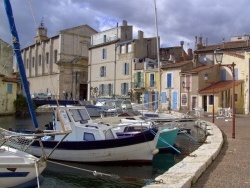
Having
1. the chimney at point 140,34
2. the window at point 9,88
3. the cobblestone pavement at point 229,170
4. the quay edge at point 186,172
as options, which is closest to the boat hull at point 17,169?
the quay edge at point 186,172

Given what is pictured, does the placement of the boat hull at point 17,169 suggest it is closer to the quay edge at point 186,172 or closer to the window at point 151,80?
the quay edge at point 186,172

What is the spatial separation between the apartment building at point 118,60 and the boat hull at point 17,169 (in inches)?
1569

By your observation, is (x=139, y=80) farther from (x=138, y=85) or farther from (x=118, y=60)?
(x=118, y=60)

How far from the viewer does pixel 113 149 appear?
46.7 feet

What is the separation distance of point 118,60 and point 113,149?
39935 mm

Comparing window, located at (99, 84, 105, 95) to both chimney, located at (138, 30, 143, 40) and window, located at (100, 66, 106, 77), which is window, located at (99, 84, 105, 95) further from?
chimney, located at (138, 30, 143, 40)

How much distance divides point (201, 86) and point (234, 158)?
3220cm

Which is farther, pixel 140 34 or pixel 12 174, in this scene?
pixel 140 34

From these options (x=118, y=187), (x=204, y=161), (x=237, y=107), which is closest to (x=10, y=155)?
(x=118, y=187)

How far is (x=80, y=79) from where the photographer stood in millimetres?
69938

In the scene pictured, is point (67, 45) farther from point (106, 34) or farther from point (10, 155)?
point (10, 155)

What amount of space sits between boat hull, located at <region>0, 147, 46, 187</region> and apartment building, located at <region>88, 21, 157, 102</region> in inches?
1569

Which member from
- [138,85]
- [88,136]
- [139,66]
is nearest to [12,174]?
[88,136]

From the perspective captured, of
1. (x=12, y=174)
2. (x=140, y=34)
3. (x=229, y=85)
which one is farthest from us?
(x=140, y=34)
